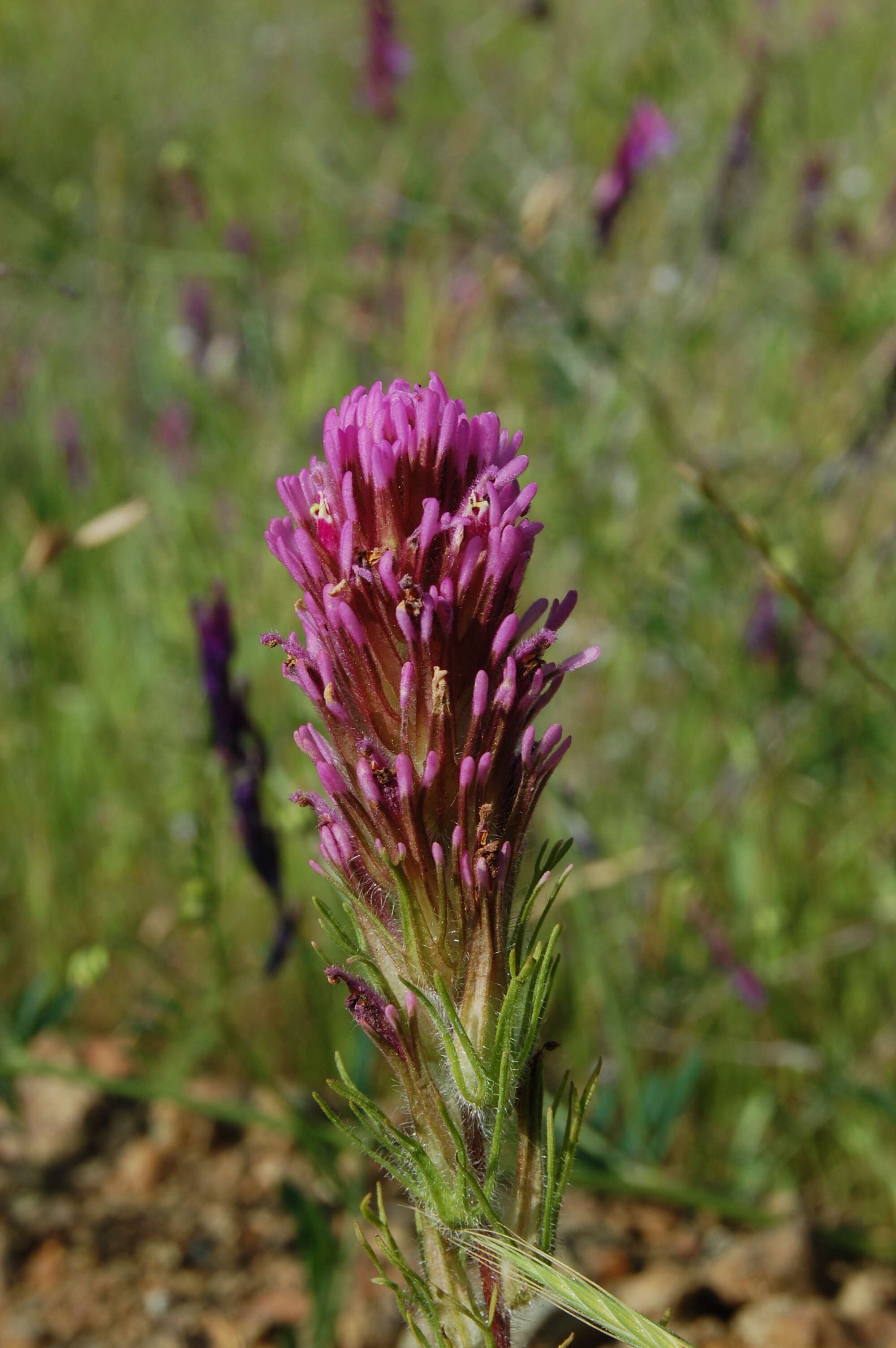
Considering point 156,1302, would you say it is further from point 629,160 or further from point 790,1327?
point 629,160

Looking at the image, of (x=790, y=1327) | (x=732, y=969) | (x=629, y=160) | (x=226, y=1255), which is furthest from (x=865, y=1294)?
(x=629, y=160)

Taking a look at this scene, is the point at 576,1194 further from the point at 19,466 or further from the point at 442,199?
the point at 442,199

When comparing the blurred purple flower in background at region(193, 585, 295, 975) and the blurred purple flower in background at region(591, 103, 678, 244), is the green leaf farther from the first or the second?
the blurred purple flower in background at region(591, 103, 678, 244)

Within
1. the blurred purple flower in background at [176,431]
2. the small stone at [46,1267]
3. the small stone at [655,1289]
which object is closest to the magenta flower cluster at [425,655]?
the small stone at [655,1289]

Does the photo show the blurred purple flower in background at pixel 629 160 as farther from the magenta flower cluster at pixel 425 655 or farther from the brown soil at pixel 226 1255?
the brown soil at pixel 226 1255

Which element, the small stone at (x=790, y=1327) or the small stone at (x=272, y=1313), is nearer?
the small stone at (x=790, y=1327)

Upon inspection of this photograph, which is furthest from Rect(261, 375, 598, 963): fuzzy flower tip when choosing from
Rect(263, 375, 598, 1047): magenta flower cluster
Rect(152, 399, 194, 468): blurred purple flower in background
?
Rect(152, 399, 194, 468): blurred purple flower in background
